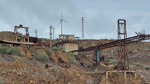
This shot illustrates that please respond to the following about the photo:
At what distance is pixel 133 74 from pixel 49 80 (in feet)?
41.0

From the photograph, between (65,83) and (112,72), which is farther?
(112,72)

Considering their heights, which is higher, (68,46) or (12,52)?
(68,46)

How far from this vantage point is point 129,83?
22.6 m

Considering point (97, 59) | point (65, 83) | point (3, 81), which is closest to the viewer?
point (3, 81)

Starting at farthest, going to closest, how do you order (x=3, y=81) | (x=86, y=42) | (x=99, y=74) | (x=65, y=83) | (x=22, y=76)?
(x=86, y=42) < (x=99, y=74) < (x=65, y=83) < (x=22, y=76) < (x=3, y=81)

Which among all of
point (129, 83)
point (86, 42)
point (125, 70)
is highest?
point (86, 42)

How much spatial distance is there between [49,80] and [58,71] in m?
3.30

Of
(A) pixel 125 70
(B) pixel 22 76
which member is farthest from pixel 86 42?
(B) pixel 22 76

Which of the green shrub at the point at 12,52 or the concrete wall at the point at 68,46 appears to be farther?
the concrete wall at the point at 68,46

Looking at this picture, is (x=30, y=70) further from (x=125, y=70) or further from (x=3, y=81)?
(x=125, y=70)

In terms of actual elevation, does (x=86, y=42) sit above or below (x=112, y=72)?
above

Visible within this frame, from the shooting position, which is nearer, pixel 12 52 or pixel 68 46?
pixel 12 52

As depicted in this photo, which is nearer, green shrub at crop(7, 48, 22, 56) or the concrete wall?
green shrub at crop(7, 48, 22, 56)

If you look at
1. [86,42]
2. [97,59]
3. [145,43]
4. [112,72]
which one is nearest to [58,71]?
[112,72]
